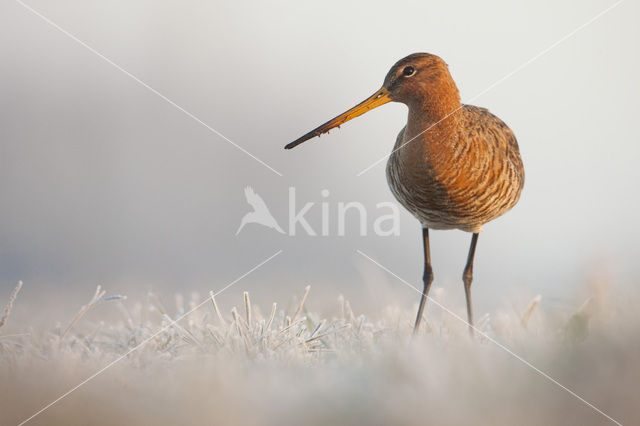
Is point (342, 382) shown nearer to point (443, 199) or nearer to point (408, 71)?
point (443, 199)

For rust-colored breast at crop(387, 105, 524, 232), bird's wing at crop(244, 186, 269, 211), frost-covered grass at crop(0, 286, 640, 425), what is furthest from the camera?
bird's wing at crop(244, 186, 269, 211)

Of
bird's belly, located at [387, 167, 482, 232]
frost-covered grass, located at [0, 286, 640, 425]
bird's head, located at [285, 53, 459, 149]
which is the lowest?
frost-covered grass, located at [0, 286, 640, 425]

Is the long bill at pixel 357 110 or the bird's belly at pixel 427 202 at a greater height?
the long bill at pixel 357 110

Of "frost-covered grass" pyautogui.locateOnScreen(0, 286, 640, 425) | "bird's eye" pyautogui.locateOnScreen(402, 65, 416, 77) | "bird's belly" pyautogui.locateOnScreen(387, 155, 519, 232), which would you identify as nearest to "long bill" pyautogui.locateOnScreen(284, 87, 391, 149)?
"bird's eye" pyautogui.locateOnScreen(402, 65, 416, 77)

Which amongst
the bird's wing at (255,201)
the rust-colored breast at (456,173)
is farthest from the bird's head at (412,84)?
the bird's wing at (255,201)

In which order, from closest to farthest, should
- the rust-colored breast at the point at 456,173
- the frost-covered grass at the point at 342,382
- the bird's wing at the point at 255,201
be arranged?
the frost-covered grass at the point at 342,382
the rust-colored breast at the point at 456,173
the bird's wing at the point at 255,201

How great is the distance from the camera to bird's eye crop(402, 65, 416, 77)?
3.96m

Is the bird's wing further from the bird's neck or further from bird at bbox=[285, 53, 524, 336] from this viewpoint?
the bird's neck

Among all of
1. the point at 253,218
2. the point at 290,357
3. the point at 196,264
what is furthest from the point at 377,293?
the point at 196,264

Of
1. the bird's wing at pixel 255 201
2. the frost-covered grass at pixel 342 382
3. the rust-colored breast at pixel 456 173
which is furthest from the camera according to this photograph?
the bird's wing at pixel 255 201

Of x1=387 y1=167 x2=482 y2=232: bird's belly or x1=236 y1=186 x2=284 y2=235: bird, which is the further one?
x1=236 y1=186 x2=284 y2=235: bird

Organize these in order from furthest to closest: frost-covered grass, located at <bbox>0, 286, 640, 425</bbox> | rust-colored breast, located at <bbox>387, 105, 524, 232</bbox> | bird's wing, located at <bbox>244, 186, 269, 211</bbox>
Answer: bird's wing, located at <bbox>244, 186, 269, 211</bbox>
rust-colored breast, located at <bbox>387, 105, 524, 232</bbox>
frost-covered grass, located at <bbox>0, 286, 640, 425</bbox>

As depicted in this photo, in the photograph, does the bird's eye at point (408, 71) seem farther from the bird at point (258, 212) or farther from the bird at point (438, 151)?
the bird at point (258, 212)

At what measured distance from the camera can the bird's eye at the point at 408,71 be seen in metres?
3.96
